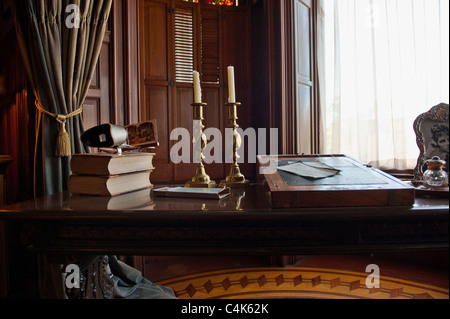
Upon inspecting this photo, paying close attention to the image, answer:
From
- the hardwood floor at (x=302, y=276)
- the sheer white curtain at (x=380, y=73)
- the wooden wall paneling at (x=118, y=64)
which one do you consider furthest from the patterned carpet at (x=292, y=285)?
the wooden wall paneling at (x=118, y=64)

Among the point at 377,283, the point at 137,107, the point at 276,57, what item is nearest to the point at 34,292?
the point at 137,107

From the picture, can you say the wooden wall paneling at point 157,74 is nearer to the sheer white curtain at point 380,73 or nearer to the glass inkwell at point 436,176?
the sheer white curtain at point 380,73

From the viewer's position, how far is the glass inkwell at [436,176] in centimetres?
111

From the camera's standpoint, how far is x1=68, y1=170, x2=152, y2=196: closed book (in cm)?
125

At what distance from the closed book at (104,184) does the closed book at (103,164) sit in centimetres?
2

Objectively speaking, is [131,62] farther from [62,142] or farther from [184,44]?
[62,142]

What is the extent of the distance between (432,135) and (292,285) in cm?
153

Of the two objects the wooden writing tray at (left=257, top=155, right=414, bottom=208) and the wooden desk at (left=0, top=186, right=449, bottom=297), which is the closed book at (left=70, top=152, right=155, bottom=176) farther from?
the wooden writing tray at (left=257, top=155, right=414, bottom=208)

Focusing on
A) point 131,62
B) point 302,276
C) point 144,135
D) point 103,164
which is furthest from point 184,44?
point 302,276

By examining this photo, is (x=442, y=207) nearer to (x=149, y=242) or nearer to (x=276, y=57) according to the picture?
(x=149, y=242)

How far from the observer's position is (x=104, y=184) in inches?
49.1

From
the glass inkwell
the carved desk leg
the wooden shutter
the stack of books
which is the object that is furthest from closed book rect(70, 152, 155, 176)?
the wooden shutter

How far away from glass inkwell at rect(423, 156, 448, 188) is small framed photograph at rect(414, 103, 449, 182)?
24cm
